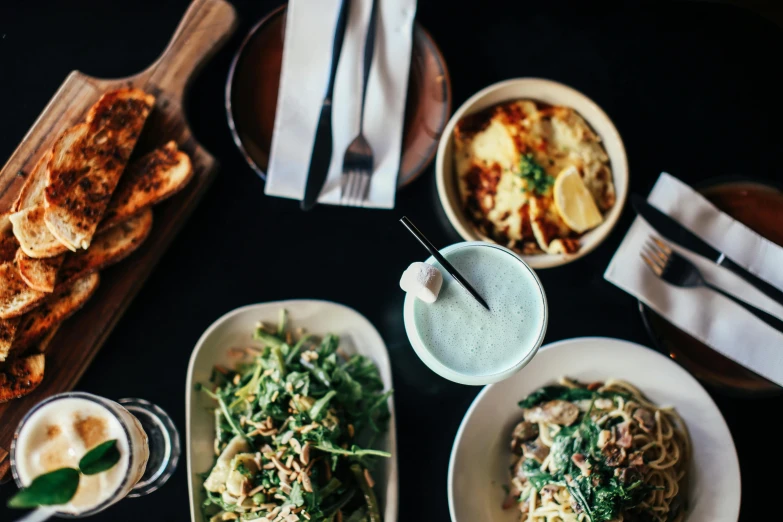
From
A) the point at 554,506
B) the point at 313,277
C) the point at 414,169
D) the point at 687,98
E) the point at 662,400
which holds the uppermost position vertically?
the point at 687,98

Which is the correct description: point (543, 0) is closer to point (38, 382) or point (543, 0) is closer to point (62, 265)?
point (62, 265)

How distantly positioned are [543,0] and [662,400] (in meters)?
1.48

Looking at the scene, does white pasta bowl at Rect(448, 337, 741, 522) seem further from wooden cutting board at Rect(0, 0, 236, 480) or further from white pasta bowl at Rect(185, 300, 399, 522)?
wooden cutting board at Rect(0, 0, 236, 480)

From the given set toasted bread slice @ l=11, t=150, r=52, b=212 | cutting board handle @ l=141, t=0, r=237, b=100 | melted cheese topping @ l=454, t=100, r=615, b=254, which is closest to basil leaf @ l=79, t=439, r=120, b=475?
toasted bread slice @ l=11, t=150, r=52, b=212

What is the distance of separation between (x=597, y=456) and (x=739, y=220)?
38.3 inches

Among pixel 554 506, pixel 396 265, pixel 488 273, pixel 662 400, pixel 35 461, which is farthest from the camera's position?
pixel 396 265

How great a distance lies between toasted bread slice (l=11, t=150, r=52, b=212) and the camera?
1.94 metres

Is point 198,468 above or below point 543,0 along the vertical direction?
below

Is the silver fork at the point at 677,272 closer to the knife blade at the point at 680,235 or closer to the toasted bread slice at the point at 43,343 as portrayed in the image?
the knife blade at the point at 680,235

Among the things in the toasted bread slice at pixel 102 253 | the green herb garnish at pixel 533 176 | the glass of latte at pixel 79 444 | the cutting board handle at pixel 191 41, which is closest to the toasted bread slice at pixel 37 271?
the toasted bread slice at pixel 102 253

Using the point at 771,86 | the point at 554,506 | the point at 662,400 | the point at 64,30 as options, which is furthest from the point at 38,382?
the point at 771,86

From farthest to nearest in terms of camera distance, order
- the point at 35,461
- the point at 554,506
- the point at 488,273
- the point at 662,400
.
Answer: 1. the point at 662,400
2. the point at 554,506
3. the point at 35,461
4. the point at 488,273

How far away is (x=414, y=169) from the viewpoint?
6.75ft

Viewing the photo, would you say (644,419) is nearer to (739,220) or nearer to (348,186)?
(739,220)
